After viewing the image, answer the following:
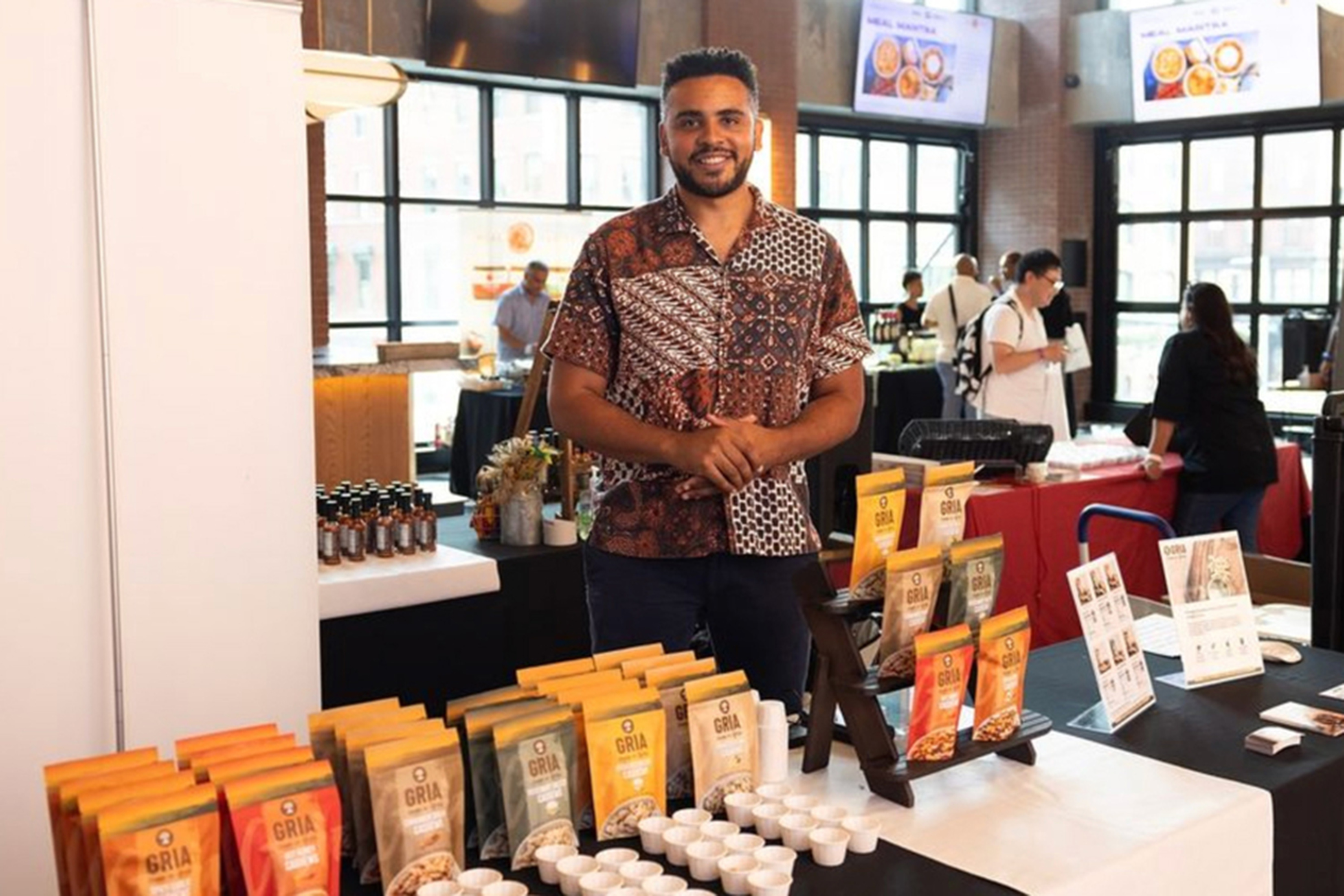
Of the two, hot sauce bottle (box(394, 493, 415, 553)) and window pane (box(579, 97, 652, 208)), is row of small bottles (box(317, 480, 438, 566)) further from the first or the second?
window pane (box(579, 97, 652, 208))

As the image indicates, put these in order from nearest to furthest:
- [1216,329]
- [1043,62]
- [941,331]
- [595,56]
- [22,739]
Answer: [22,739], [1216,329], [595,56], [941,331], [1043,62]

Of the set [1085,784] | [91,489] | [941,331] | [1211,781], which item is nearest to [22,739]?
[91,489]

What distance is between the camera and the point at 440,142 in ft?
36.7

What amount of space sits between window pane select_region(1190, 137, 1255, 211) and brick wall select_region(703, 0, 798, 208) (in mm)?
4279

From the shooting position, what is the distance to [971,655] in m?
1.83

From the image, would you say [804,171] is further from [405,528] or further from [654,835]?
[654,835]

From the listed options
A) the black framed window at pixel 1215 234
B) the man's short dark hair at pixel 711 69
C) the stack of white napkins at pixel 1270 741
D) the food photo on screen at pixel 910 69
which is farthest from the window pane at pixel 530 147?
the stack of white napkins at pixel 1270 741

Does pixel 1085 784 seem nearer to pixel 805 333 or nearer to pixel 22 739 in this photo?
pixel 805 333

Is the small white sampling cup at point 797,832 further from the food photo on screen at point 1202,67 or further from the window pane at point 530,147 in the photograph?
the food photo on screen at point 1202,67

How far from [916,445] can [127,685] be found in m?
3.56

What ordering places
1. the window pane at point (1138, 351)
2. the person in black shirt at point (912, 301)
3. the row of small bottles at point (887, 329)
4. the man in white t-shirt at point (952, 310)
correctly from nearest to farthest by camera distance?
the man in white t-shirt at point (952, 310) < the row of small bottles at point (887, 329) < the person in black shirt at point (912, 301) < the window pane at point (1138, 351)

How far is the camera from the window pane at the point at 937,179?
14859 millimetres

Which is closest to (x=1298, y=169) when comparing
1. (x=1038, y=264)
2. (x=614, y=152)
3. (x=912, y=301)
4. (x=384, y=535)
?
(x=912, y=301)

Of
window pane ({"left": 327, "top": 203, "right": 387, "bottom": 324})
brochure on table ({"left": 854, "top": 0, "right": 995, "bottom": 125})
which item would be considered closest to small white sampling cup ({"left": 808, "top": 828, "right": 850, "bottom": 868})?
window pane ({"left": 327, "top": 203, "right": 387, "bottom": 324})
